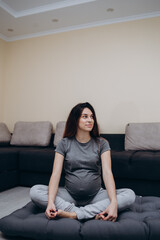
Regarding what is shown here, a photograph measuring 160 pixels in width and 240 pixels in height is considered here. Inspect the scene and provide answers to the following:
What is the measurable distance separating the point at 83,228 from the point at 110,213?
210 mm

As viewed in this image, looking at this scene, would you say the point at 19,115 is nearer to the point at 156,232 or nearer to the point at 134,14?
the point at 134,14

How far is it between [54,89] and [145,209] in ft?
9.64

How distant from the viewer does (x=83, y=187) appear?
1690mm

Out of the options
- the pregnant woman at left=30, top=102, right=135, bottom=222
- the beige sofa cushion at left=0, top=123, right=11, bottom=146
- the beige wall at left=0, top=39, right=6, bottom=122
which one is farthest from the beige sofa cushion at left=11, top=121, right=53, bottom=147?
the pregnant woman at left=30, top=102, right=135, bottom=222

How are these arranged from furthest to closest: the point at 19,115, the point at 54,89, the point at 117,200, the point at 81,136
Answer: the point at 19,115, the point at 54,89, the point at 81,136, the point at 117,200

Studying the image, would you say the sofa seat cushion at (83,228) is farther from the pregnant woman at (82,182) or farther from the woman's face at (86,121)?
the woman's face at (86,121)

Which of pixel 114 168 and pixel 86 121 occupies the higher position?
pixel 86 121

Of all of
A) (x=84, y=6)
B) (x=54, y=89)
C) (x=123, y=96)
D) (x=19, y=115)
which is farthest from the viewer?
(x=19, y=115)

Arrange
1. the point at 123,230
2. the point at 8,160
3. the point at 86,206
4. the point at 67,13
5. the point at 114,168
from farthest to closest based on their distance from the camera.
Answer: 1. the point at 67,13
2. the point at 8,160
3. the point at 114,168
4. the point at 86,206
5. the point at 123,230

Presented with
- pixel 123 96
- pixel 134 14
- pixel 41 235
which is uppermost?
pixel 134 14

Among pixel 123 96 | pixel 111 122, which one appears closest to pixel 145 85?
pixel 123 96

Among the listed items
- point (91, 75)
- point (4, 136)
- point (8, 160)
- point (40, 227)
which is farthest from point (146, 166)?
point (4, 136)

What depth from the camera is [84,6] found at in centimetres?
342

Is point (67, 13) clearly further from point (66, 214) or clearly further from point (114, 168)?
point (66, 214)
